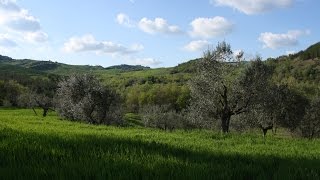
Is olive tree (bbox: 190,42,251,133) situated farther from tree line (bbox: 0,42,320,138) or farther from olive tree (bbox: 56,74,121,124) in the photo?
olive tree (bbox: 56,74,121,124)

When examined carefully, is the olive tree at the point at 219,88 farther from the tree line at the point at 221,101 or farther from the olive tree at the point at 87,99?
the olive tree at the point at 87,99

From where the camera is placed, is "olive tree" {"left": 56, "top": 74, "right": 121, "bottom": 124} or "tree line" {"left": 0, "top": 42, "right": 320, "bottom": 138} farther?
"olive tree" {"left": 56, "top": 74, "right": 121, "bottom": 124}

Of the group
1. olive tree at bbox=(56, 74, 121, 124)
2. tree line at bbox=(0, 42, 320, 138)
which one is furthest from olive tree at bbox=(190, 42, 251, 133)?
olive tree at bbox=(56, 74, 121, 124)

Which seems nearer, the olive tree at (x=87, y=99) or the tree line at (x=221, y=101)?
the tree line at (x=221, y=101)

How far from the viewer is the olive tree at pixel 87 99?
67938 mm

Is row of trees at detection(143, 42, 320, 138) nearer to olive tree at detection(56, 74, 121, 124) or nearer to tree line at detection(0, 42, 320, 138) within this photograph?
tree line at detection(0, 42, 320, 138)

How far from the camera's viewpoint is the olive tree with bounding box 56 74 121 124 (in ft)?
223

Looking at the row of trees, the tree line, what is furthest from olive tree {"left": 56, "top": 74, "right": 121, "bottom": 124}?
the row of trees

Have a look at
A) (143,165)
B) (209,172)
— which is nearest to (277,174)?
(209,172)

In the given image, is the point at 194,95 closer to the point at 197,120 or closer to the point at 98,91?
the point at 197,120

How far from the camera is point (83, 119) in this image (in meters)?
68.2

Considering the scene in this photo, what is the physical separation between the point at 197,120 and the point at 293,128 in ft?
115

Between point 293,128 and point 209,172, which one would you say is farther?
point 293,128

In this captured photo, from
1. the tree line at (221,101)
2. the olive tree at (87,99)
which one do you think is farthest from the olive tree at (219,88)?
the olive tree at (87,99)
